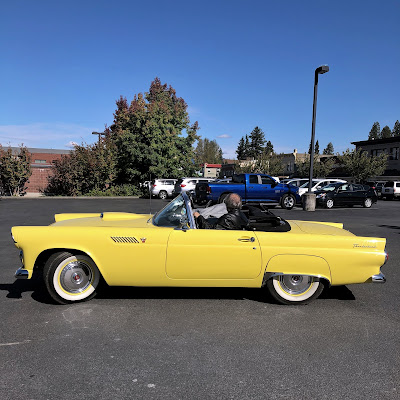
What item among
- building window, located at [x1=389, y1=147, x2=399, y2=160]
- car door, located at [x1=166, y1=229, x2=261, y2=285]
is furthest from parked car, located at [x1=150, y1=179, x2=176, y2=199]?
building window, located at [x1=389, y1=147, x2=399, y2=160]

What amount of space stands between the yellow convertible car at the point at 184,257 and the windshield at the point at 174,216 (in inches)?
2.9

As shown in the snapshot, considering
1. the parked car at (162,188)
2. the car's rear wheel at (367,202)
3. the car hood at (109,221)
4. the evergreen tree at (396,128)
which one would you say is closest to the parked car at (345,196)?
the car's rear wheel at (367,202)

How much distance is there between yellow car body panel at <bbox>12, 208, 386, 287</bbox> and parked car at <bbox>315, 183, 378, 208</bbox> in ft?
46.1

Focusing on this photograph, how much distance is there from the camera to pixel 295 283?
13.0 feet

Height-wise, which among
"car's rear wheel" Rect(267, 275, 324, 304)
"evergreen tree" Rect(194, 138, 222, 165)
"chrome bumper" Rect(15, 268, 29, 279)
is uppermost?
"evergreen tree" Rect(194, 138, 222, 165)

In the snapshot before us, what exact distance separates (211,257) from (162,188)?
19.4 meters

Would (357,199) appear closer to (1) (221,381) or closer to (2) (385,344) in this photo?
(2) (385,344)

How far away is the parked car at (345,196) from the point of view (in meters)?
A: 17.1

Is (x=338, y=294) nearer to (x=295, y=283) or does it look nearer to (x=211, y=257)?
(x=295, y=283)

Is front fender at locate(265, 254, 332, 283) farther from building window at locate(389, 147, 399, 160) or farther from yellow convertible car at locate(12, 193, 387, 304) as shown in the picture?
building window at locate(389, 147, 399, 160)

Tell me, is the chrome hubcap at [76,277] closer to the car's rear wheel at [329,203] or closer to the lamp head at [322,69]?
the lamp head at [322,69]

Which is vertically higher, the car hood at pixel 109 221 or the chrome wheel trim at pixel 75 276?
the car hood at pixel 109 221

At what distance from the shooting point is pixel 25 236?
373 cm

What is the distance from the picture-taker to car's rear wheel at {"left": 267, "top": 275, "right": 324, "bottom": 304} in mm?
3928
